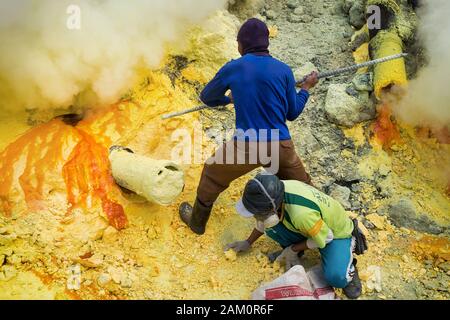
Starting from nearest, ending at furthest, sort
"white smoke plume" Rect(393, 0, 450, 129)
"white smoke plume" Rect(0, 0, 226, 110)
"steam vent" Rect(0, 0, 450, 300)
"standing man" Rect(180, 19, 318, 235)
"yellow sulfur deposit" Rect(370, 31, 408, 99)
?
"standing man" Rect(180, 19, 318, 235), "steam vent" Rect(0, 0, 450, 300), "white smoke plume" Rect(0, 0, 226, 110), "white smoke plume" Rect(393, 0, 450, 129), "yellow sulfur deposit" Rect(370, 31, 408, 99)

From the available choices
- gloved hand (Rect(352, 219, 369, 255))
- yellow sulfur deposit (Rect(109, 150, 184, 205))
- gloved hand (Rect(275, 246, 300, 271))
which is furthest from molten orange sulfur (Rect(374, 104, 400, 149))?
yellow sulfur deposit (Rect(109, 150, 184, 205))

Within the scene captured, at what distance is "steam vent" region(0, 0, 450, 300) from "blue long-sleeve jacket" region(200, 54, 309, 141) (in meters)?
0.02

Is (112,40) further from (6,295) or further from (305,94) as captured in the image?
(6,295)

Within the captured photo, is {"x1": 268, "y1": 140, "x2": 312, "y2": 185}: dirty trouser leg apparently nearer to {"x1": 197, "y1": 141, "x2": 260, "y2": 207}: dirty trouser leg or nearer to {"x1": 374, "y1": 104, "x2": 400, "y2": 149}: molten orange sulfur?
{"x1": 197, "y1": 141, "x2": 260, "y2": 207}: dirty trouser leg

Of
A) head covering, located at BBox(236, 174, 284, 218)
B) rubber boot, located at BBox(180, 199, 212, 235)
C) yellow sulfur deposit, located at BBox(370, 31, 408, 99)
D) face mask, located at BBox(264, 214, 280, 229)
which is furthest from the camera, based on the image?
yellow sulfur deposit, located at BBox(370, 31, 408, 99)

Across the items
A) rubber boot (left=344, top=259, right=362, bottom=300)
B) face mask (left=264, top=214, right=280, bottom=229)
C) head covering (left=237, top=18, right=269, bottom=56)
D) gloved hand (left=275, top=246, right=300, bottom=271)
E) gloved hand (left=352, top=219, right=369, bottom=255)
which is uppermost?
head covering (left=237, top=18, right=269, bottom=56)

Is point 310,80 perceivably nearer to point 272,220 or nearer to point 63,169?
point 272,220

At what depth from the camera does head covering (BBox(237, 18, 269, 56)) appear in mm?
3031

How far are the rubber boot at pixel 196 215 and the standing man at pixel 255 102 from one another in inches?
11.6

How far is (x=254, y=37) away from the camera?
3039 mm

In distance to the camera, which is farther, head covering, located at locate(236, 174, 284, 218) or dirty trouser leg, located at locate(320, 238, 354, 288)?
dirty trouser leg, located at locate(320, 238, 354, 288)

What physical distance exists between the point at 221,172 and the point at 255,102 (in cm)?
59

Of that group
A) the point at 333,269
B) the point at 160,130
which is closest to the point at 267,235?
the point at 333,269

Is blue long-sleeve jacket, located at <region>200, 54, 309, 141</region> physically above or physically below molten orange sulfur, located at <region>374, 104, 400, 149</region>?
above
